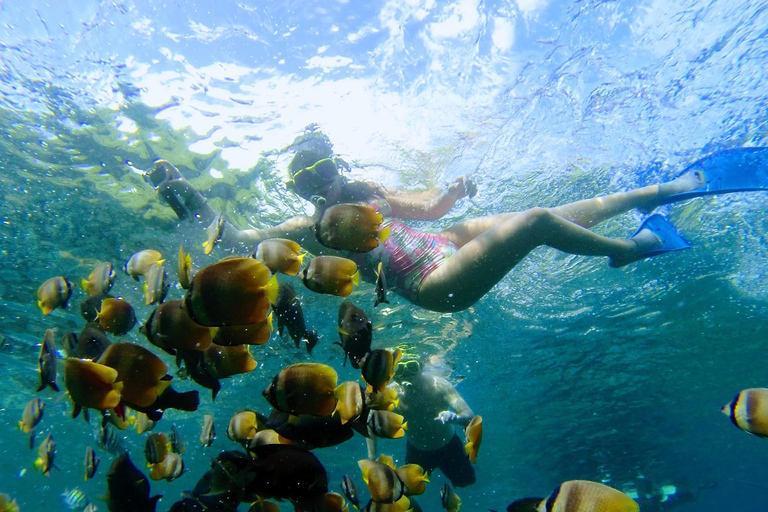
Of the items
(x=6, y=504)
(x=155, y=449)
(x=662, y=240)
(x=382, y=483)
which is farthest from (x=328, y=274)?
(x=6, y=504)

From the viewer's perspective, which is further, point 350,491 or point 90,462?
point 90,462

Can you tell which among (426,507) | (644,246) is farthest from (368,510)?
(426,507)

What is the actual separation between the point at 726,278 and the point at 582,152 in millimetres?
10735

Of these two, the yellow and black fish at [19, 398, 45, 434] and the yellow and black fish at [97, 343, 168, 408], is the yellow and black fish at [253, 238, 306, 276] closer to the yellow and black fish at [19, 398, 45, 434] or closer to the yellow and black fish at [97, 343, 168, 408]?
the yellow and black fish at [97, 343, 168, 408]

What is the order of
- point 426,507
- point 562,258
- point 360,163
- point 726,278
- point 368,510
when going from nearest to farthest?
point 368,510 → point 360,163 → point 562,258 → point 726,278 → point 426,507

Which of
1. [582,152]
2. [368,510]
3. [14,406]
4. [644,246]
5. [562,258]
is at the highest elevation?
[582,152]

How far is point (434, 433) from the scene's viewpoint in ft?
36.0

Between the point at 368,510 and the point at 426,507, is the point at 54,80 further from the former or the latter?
the point at 426,507

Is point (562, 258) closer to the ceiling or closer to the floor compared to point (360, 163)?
closer to the floor

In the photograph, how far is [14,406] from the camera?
20594 millimetres

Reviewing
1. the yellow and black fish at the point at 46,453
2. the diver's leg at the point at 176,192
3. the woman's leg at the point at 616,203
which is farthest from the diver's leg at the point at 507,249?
the yellow and black fish at the point at 46,453

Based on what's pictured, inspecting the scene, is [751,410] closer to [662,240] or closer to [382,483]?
[662,240]

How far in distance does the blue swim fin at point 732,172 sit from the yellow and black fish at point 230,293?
6555 mm

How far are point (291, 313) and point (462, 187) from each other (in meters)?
5.30
